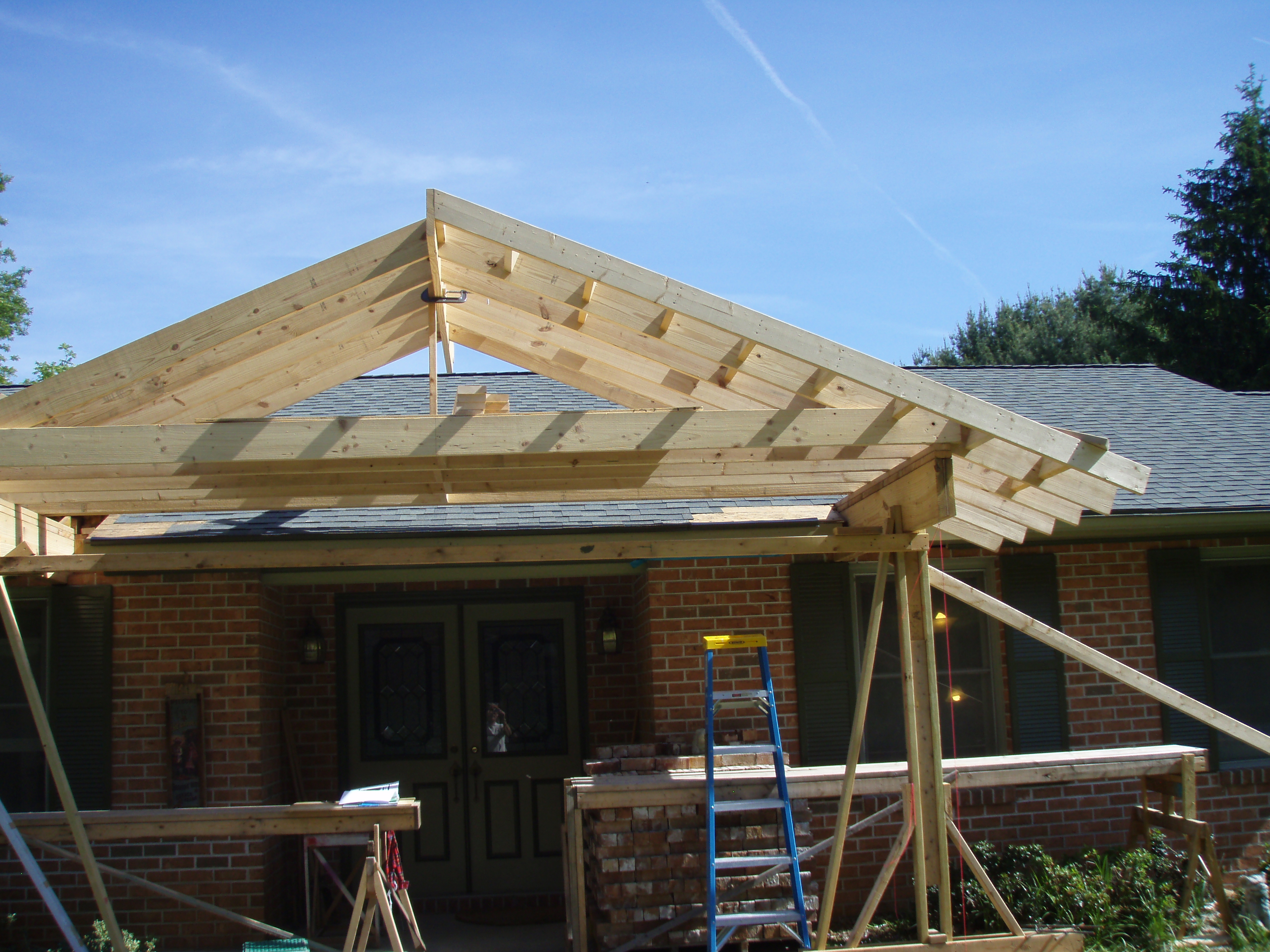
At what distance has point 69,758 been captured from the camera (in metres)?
7.42

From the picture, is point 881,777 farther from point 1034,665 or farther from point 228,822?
point 228,822

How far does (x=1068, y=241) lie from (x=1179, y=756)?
28.1 metres

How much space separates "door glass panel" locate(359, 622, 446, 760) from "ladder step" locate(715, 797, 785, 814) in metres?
3.57

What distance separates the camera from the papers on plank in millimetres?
6211

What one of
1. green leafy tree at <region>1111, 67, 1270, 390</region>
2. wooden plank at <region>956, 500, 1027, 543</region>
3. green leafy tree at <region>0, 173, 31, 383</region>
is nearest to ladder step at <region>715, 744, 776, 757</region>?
wooden plank at <region>956, 500, 1027, 543</region>

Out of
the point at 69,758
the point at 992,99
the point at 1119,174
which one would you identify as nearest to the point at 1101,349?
the point at 1119,174

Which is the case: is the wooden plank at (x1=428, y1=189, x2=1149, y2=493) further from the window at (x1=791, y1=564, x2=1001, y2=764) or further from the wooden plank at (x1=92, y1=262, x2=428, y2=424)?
the window at (x1=791, y1=564, x2=1001, y2=764)

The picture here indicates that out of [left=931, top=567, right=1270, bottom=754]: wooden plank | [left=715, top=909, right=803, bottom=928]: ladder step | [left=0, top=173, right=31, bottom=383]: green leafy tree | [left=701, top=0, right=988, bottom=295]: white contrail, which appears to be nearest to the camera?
[left=715, top=909, right=803, bottom=928]: ladder step

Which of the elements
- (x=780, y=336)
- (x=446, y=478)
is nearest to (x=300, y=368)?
(x=446, y=478)

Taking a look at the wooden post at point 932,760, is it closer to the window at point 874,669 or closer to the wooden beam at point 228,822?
the window at point 874,669

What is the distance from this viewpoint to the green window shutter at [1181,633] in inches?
319

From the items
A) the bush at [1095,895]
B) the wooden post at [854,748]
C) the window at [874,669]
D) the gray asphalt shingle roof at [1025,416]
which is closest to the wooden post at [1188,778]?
the bush at [1095,895]

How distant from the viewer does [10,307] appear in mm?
30328

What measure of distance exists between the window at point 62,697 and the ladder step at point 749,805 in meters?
4.59
